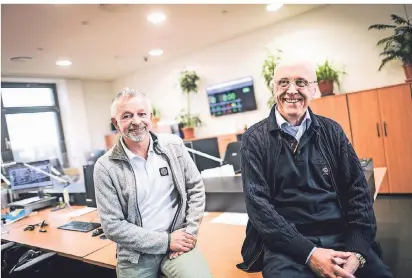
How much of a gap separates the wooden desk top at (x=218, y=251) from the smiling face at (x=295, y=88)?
0.77 meters

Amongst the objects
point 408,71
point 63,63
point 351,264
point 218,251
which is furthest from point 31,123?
point 408,71

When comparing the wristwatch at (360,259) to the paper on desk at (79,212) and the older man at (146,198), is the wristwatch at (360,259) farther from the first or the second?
the paper on desk at (79,212)

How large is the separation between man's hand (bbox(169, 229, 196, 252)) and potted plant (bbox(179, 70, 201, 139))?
15.0 feet

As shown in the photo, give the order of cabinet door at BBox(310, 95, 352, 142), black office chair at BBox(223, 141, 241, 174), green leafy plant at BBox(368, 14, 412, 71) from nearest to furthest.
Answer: black office chair at BBox(223, 141, 241, 174) → green leafy plant at BBox(368, 14, 412, 71) → cabinet door at BBox(310, 95, 352, 142)

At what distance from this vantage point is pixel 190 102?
6.31 meters

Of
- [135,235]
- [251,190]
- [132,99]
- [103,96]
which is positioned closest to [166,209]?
[135,235]

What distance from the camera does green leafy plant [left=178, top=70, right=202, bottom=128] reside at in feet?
19.4

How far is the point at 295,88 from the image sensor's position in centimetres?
142

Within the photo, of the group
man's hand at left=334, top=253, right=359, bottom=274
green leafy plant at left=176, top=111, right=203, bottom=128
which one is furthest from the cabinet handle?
man's hand at left=334, top=253, right=359, bottom=274

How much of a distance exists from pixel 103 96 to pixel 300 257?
7.16 metres

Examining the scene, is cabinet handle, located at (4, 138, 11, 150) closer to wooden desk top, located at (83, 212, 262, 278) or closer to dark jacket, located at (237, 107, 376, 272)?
wooden desk top, located at (83, 212, 262, 278)

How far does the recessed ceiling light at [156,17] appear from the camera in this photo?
373cm

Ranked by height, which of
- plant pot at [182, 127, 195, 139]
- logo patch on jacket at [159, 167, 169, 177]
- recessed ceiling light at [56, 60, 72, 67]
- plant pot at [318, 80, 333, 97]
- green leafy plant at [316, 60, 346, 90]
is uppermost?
recessed ceiling light at [56, 60, 72, 67]

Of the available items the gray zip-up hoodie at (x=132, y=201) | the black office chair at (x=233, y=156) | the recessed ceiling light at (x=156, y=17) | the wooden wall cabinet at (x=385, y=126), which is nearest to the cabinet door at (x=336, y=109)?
the wooden wall cabinet at (x=385, y=126)
